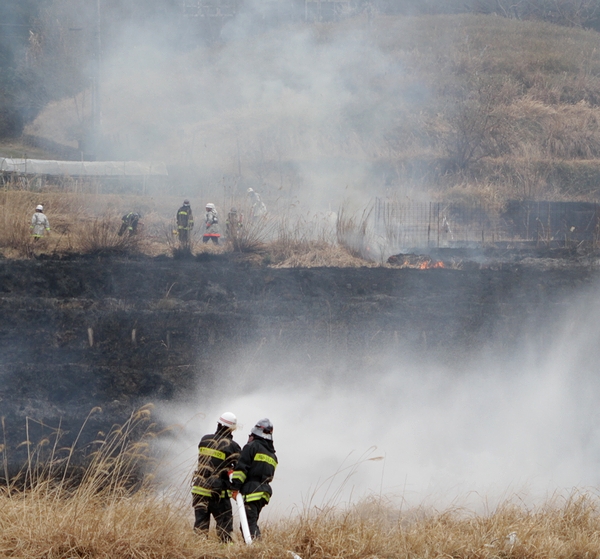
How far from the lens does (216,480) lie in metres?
6.20

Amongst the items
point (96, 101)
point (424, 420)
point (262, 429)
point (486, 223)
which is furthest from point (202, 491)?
point (96, 101)

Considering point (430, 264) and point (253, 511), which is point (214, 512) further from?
point (430, 264)

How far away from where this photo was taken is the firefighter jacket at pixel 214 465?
616 centimetres

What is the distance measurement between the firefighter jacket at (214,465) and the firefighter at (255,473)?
0.51 feet

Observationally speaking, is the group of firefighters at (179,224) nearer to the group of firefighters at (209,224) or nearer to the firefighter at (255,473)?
the group of firefighters at (209,224)

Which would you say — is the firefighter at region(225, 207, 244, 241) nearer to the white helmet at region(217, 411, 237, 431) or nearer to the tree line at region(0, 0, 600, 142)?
the white helmet at region(217, 411, 237, 431)

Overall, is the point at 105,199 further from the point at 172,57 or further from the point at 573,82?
the point at 573,82

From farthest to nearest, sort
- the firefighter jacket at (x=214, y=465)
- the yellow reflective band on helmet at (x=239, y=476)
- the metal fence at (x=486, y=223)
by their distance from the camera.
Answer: the metal fence at (x=486, y=223) < the firefighter jacket at (x=214, y=465) < the yellow reflective band on helmet at (x=239, y=476)

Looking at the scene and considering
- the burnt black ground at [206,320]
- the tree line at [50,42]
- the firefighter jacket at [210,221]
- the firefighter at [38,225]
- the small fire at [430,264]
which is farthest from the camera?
the tree line at [50,42]

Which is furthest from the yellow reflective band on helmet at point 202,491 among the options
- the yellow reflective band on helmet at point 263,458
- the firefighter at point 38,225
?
the firefighter at point 38,225

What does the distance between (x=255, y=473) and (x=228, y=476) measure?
0.78 feet

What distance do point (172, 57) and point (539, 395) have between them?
85.1 feet

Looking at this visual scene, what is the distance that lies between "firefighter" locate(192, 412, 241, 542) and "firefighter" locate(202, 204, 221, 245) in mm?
11234

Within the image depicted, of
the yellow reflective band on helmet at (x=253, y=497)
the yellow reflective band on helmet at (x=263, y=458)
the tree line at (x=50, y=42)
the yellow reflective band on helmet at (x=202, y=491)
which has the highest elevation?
the tree line at (x=50, y=42)
